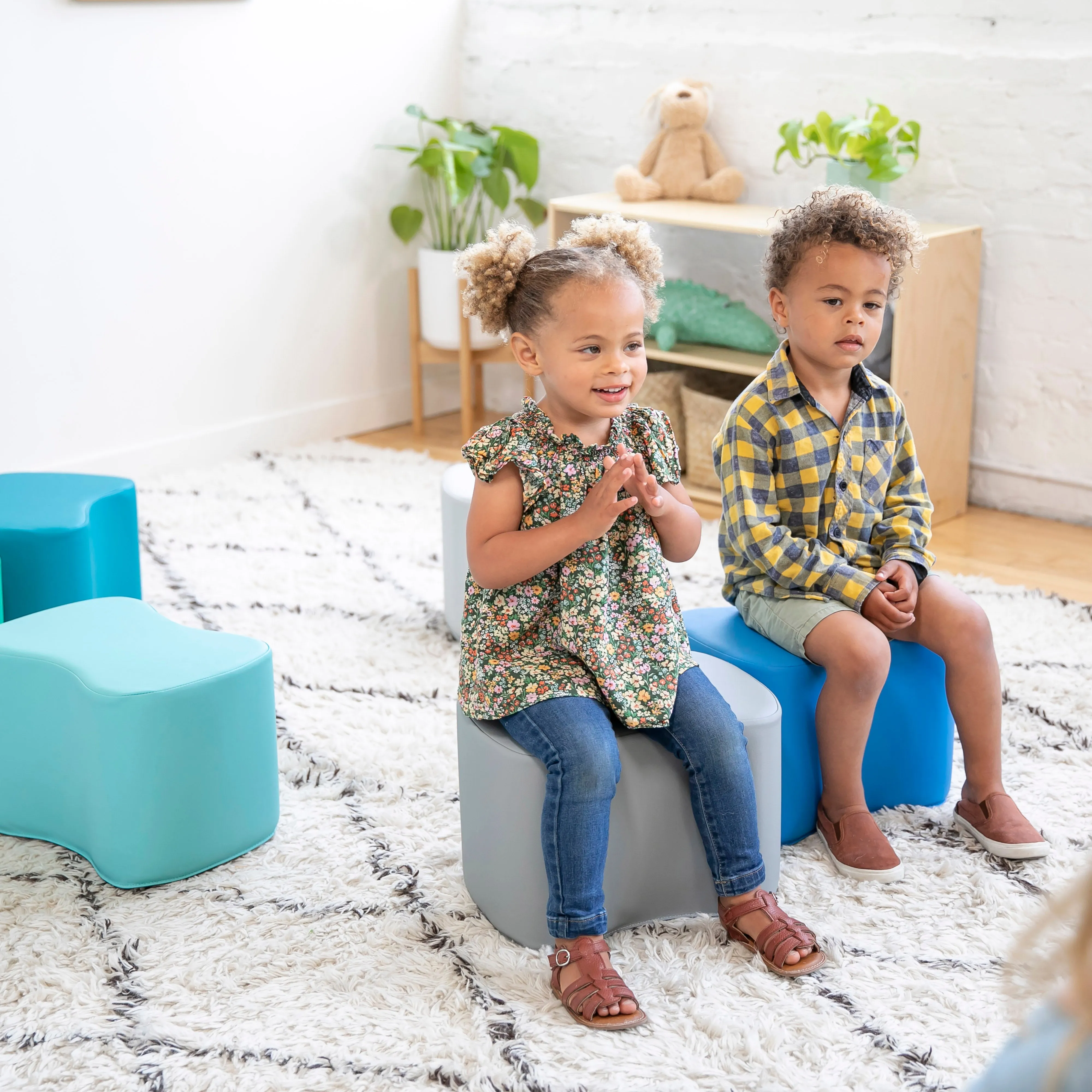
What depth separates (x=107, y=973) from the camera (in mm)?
1395

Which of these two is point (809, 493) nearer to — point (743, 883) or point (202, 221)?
point (743, 883)

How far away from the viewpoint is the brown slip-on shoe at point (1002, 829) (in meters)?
1.59

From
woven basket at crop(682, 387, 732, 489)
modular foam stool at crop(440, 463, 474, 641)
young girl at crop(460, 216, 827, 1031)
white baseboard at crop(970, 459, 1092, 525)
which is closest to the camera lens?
young girl at crop(460, 216, 827, 1031)

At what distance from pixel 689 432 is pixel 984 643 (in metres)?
1.57

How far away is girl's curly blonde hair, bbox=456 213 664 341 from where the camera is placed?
141cm

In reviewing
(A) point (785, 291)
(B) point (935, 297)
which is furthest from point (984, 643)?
(B) point (935, 297)

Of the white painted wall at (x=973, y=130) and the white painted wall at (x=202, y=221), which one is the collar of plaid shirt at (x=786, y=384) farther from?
the white painted wall at (x=202, y=221)

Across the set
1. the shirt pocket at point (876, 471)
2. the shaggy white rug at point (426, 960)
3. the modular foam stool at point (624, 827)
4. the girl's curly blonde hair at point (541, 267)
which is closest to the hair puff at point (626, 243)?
the girl's curly blonde hair at point (541, 267)

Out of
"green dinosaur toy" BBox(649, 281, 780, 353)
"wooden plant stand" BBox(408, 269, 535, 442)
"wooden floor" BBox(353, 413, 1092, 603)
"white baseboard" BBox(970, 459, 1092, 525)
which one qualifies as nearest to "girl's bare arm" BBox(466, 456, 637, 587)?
"wooden floor" BBox(353, 413, 1092, 603)

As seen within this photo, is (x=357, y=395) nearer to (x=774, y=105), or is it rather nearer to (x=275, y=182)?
(x=275, y=182)

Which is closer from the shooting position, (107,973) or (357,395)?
(107,973)

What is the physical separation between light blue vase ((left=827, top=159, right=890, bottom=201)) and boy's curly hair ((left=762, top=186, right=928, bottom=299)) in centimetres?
114

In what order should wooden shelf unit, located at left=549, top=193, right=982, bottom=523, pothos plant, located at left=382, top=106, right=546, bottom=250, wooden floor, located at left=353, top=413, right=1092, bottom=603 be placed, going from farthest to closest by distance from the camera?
pothos plant, located at left=382, top=106, right=546, bottom=250 < wooden shelf unit, located at left=549, top=193, right=982, bottom=523 < wooden floor, located at left=353, top=413, right=1092, bottom=603

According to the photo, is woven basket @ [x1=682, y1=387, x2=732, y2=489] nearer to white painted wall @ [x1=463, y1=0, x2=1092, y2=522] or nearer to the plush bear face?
white painted wall @ [x1=463, y1=0, x2=1092, y2=522]
